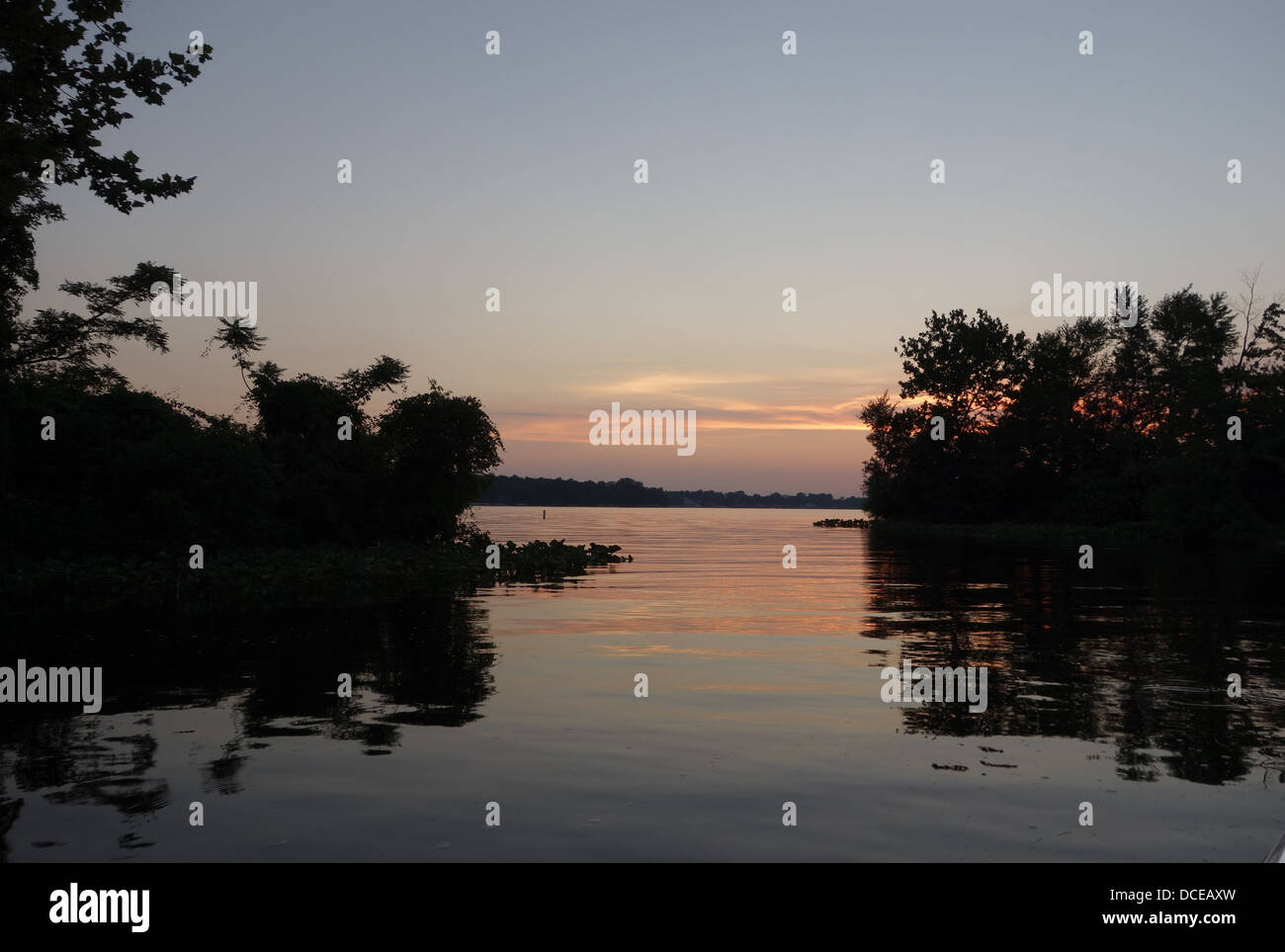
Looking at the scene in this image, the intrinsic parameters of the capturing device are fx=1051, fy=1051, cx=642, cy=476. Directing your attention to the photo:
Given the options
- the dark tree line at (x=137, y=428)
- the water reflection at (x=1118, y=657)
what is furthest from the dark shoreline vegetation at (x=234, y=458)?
the water reflection at (x=1118, y=657)

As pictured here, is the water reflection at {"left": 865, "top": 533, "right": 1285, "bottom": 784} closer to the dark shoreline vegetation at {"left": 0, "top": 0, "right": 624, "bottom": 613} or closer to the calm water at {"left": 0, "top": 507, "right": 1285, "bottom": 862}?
the calm water at {"left": 0, "top": 507, "right": 1285, "bottom": 862}

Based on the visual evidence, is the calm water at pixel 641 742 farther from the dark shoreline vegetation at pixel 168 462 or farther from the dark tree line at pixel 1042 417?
the dark tree line at pixel 1042 417

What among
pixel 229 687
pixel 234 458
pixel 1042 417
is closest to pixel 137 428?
pixel 234 458

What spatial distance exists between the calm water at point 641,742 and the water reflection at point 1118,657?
0.25 feet

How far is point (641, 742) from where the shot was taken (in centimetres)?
1076

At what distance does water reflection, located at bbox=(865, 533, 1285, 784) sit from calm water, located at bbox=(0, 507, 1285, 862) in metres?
0.08

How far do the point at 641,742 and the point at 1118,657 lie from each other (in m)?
9.51

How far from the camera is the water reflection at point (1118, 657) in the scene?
35.5 ft

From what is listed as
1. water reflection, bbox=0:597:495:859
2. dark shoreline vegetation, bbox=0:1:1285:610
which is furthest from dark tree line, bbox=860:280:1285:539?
water reflection, bbox=0:597:495:859

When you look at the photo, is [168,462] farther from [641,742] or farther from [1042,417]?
[1042,417]

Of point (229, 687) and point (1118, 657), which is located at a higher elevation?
point (229, 687)

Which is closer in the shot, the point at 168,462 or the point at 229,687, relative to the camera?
the point at 229,687

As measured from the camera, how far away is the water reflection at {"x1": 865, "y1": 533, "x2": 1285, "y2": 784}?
35.5ft

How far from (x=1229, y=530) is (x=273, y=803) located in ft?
237
